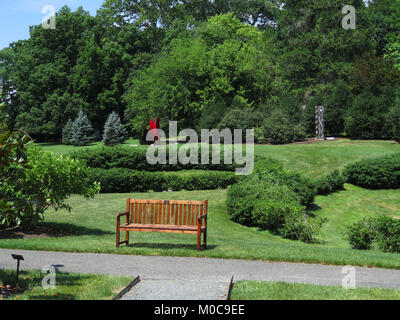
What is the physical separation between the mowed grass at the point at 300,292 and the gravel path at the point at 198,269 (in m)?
0.38

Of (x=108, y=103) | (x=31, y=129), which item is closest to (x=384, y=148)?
(x=108, y=103)

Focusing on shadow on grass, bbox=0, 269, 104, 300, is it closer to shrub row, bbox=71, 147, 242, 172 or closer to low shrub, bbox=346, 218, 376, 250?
low shrub, bbox=346, 218, 376, 250

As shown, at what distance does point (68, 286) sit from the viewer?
283 inches

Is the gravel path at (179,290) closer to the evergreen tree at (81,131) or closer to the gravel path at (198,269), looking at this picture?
the gravel path at (198,269)

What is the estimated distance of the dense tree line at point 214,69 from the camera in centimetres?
3597

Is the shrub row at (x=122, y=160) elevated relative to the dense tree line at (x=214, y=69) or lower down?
lower down

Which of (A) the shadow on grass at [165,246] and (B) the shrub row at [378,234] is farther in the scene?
(B) the shrub row at [378,234]

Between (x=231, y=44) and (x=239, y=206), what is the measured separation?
30515mm

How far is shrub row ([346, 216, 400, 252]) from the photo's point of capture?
13.3 meters

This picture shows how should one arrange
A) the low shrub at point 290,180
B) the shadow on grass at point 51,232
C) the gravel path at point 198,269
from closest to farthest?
the gravel path at point 198,269
the shadow on grass at point 51,232
the low shrub at point 290,180

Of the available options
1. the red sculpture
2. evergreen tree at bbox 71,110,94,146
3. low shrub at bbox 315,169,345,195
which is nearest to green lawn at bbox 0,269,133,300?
low shrub at bbox 315,169,345,195

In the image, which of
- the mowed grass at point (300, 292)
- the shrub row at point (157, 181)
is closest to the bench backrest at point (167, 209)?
Result: the mowed grass at point (300, 292)
